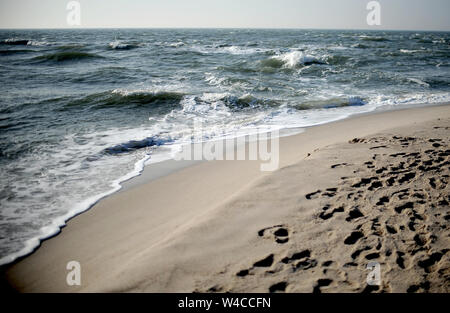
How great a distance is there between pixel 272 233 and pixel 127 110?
7768mm

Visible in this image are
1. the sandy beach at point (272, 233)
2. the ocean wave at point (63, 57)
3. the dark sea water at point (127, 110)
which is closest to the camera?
the sandy beach at point (272, 233)

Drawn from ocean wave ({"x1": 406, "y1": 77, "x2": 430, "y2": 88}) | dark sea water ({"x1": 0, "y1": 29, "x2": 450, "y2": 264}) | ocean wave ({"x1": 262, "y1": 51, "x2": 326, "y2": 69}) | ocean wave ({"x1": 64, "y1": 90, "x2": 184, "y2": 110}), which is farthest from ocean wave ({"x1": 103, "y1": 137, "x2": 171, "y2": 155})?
ocean wave ({"x1": 262, "y1": 51, "x2": 326, "y2": 69})

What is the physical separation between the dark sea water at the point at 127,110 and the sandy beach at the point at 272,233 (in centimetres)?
64

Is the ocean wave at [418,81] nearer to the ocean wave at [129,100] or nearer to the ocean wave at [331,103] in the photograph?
the ocean wave at [331,103]

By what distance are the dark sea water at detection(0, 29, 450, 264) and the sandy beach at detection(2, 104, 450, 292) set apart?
2.09ft

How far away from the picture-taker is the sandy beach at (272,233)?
7.79 feet

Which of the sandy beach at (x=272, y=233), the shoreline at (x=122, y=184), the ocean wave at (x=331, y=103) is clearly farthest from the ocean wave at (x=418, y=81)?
the sandy beach at (x=272, y=233)

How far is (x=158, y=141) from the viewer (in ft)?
21.6

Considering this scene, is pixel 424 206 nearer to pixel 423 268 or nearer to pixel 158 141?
pixel 423 268

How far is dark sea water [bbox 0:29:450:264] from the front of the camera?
431 centimetres

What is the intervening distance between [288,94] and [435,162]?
7.90 meters

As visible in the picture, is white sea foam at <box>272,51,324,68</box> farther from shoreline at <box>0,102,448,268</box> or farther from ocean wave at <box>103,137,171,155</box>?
ocean wave at <box>103,137,171,155</box>

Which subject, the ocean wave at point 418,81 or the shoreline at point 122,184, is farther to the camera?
the ocean wave at point 418,81
